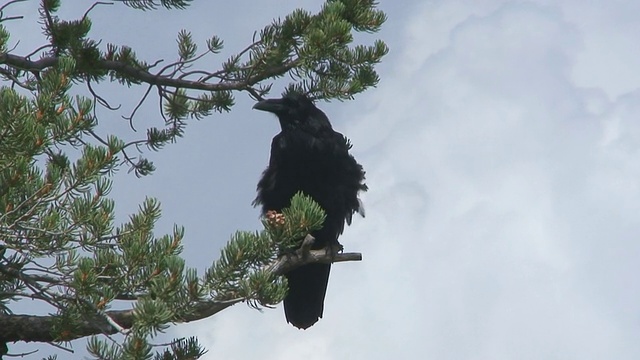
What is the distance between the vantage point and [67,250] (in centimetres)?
591

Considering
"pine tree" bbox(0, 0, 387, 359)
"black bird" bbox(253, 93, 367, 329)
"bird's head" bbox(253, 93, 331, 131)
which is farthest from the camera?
"bird's head" bbox(253, 93, 331, 131)

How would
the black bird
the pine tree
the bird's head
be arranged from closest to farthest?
the pine tree, the black bird, the bird's head

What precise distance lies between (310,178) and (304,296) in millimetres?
968

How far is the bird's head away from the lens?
8094 mm

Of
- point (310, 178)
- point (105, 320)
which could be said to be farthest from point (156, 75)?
point (105, 320)

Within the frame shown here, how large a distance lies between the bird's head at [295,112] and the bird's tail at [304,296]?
1.03m

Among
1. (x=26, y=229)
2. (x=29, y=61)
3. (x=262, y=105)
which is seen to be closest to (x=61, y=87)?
(x=26, y=229)

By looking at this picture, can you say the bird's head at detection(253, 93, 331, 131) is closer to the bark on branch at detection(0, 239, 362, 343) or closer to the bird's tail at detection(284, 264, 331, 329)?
the bird's tail at detection(284, 264, 331, 329)

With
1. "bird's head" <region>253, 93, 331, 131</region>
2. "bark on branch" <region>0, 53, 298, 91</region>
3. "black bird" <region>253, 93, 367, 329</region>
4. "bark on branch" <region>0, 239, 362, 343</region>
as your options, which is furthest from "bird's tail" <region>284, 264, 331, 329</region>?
"bark on branch" <region>0, 53, 298, 91</region>

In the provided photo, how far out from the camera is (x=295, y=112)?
26.7 feet

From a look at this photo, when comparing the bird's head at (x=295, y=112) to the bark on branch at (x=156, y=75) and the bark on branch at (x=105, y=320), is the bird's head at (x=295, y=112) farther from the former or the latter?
the bark on branch at (x=105, y=320)

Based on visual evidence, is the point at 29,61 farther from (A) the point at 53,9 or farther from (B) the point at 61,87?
(B) the point at 61,87

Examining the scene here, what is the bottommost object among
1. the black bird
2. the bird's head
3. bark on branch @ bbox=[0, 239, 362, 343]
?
bark on branch @ bbox=[0, 239, 362, 343]

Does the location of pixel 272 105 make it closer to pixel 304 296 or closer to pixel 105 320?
pixel 304 296
